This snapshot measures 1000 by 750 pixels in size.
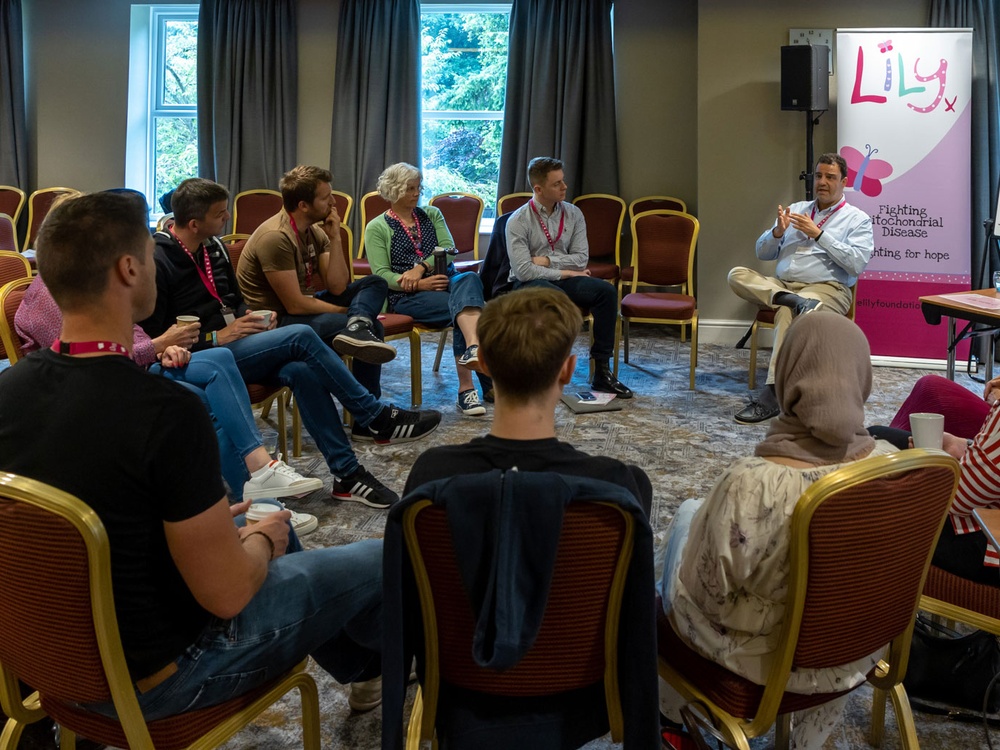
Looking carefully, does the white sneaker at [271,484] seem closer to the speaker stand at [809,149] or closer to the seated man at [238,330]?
the seated man at [238,330]

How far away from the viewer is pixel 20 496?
4.18 ft

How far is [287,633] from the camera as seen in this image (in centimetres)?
157

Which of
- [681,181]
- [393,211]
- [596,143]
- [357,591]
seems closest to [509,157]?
A: [596,143]

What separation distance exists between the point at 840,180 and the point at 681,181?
6.97ft

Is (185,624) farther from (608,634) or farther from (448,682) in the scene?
(608,634)

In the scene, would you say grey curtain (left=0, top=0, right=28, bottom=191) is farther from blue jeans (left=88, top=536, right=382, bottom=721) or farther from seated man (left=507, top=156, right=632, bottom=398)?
blue jeans (left=88, top=536, right=382, bottom=721)

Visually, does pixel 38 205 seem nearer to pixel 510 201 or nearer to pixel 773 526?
pixel 510 201

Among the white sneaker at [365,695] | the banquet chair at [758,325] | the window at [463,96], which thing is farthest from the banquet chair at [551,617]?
the window at [463,96]

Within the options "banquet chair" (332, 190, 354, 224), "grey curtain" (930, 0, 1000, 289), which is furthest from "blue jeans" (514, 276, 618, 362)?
"grey curtain" (930, 0, 1000, 289)

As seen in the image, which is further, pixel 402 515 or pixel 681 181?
pixel 681 181

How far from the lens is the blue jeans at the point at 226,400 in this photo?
308 cm

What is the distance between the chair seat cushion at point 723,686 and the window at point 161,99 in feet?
23.2

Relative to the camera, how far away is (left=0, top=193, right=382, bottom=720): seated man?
1383 millimetres

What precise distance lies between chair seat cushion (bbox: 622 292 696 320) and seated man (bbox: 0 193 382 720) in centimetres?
384
